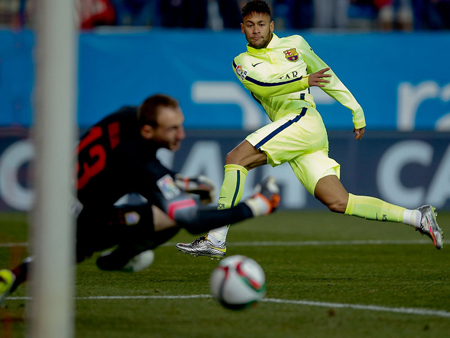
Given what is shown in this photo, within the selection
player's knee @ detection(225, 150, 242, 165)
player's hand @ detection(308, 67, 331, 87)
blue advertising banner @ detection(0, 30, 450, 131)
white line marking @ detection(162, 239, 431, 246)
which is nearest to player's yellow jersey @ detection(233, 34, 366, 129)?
player's hand @ detection(308, 67, 331, 87)

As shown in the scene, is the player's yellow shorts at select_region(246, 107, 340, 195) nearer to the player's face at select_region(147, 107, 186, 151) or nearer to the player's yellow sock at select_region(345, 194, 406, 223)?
the player's yellow sock at select_region(345, 194, 406, 223)

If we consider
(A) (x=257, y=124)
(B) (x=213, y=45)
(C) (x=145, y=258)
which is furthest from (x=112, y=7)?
(C) (x=145, y=258)

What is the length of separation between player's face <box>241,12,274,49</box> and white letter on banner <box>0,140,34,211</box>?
17.7 ft

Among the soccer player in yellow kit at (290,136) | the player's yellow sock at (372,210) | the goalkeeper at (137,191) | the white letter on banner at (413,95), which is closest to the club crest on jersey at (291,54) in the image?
the soccer player in yellow kit at (290,136)

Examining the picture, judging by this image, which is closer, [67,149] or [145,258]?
[67,149]

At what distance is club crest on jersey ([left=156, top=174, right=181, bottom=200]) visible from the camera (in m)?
4.14

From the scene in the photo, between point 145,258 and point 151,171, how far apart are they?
946mm

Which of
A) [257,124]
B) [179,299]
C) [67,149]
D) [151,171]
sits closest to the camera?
[67,149]

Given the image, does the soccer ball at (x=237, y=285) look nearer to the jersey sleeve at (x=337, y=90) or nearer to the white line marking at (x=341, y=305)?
the white line marking at (x=341, y=305)

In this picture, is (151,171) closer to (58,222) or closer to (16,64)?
(58,222)

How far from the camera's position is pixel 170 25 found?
13.0 metres

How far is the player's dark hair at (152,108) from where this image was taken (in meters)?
4.28

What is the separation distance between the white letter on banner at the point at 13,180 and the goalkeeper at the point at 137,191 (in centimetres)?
641

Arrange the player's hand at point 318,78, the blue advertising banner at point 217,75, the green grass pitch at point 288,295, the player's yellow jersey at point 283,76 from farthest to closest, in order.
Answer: the blue advertising banner at point 217,75, the player's yellow jersey at point 283,76, the player's hand at point 318,78, the green grass pitch at point 288,295
